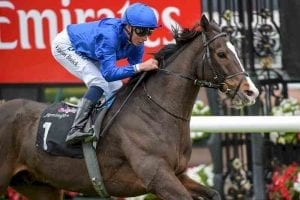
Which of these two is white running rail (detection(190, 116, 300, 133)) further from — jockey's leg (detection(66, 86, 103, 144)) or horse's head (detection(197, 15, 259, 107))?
horse's head (detection(197, 15, 259, 107))

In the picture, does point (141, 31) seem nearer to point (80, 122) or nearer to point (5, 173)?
point (80, 122)

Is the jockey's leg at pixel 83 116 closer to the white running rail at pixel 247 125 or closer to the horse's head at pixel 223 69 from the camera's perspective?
the horse's head at pixel 223 69

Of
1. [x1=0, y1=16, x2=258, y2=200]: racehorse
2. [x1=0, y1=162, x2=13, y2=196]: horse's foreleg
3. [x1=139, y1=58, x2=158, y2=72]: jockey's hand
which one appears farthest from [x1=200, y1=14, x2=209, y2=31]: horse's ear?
[x1=0, y1=162, x2=13, y2=196]: horse's foreleg

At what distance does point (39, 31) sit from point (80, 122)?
102 inches

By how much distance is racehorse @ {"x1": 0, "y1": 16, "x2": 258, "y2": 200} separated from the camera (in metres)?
8.39

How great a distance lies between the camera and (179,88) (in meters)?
8.62

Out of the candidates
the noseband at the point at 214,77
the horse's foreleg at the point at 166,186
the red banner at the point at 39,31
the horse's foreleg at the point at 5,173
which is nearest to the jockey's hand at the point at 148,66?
the noseband at the point at 214,77

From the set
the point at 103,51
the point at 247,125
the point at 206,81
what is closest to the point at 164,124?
the point at 206,81

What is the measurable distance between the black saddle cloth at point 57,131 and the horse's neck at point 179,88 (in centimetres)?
70

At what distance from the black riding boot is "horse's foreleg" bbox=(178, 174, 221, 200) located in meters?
0.76

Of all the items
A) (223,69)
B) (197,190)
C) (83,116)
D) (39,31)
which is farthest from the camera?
(39,31)

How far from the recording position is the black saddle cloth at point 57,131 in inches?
349

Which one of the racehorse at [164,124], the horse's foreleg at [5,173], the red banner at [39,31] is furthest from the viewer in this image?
the red banner at [39,31]

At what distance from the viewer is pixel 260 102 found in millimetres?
11242
